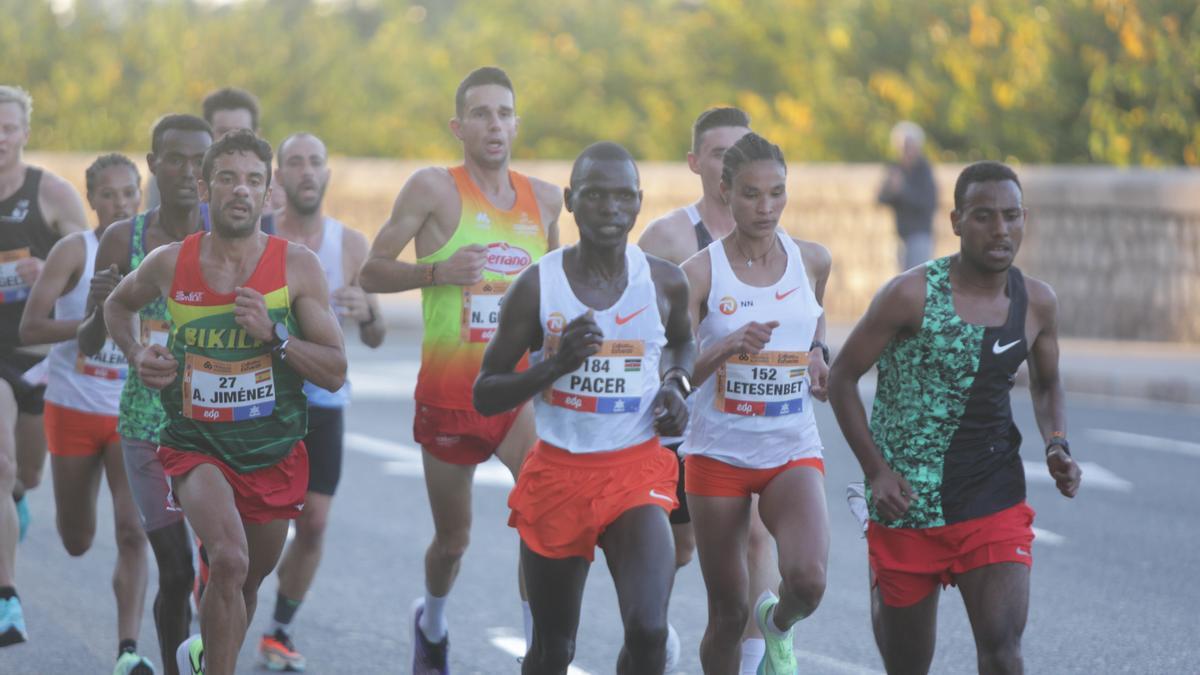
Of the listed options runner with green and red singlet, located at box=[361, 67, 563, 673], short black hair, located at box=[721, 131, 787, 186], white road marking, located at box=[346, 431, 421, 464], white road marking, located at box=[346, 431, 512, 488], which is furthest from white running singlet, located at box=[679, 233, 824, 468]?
white road marking, located at box=[346, 431, 421, 464]

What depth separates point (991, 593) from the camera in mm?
5773

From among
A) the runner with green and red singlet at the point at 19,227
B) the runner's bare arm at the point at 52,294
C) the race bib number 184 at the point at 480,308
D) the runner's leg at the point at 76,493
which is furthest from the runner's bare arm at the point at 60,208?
the race bib number 184 at the point at 480,308

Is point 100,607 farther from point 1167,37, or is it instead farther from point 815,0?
point 815,0

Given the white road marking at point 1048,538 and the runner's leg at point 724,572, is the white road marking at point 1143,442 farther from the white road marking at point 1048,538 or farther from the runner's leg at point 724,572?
the runner's leg at point 724,572

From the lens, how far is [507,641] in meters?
8.44

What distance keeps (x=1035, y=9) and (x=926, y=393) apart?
20039 mm

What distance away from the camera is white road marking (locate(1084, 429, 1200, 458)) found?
1409cm

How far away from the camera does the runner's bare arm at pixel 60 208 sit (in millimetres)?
8555

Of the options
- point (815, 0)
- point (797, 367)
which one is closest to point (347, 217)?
point (815, 0)

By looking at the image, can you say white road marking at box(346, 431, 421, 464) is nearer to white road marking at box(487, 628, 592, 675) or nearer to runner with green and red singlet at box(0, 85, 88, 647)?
white road marking at box(487, 628, 592, 675)

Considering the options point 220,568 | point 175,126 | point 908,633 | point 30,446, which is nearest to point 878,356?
point 908,633

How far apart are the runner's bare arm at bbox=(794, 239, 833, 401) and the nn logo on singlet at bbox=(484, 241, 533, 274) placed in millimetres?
1174

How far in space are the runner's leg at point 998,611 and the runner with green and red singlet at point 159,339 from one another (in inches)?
107

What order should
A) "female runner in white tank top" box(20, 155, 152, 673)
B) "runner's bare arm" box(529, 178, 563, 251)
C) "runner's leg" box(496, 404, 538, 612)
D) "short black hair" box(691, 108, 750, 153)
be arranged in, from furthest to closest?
"runner's bare arm" box(529, 178, 563, 251) → "female runner in white tank top" box(20, 155, 152, 673) → "runner's leg" box(496, 404, 538, 612) → "short black hair" box(691, 108, 750, 153)
